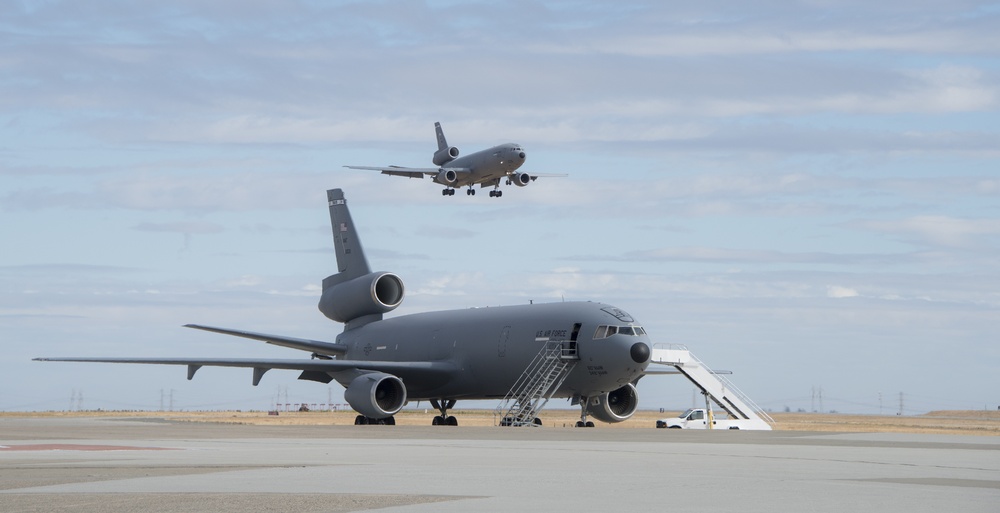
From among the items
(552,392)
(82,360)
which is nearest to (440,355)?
(552,392)

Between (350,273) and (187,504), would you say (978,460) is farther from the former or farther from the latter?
(350,273)

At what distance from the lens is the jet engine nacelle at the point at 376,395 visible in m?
46.0

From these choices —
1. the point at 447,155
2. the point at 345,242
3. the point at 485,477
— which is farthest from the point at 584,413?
the point at 485,477

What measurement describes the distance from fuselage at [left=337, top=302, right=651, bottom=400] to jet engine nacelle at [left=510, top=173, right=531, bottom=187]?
1121 centimetres

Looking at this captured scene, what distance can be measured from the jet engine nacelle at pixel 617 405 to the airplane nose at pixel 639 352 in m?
5.91

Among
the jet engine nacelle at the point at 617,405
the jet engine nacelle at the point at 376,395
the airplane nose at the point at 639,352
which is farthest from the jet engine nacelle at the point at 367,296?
the airplane nose at the point at 639,352

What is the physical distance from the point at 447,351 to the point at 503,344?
3.86 metres

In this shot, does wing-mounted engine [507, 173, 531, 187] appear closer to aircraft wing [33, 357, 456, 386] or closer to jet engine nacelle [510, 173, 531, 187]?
jet engine nacelle [510, 173, 531, 187]

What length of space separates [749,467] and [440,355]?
1315 inches

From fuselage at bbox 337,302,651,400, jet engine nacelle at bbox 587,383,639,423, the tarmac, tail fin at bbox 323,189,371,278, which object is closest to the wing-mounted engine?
tail fin at bbox 323,189,371,278

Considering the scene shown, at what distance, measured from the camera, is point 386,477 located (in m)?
15.1

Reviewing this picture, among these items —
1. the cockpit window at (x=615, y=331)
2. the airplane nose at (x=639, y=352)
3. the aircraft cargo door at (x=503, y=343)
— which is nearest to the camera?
the airplane nose at (x=639, y=352)

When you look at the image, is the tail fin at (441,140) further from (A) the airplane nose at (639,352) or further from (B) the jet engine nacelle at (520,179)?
(A) the airplane nose at (639,352)

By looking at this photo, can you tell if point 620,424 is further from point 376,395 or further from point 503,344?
point 376,395
